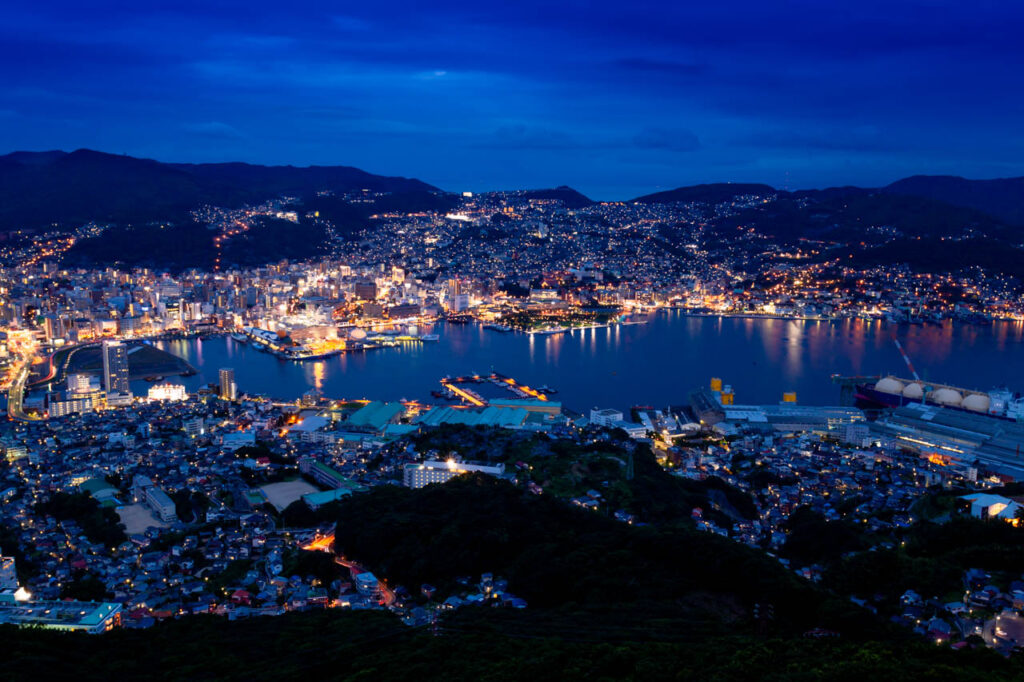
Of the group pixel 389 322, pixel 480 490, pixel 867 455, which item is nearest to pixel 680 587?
pixel 480 490

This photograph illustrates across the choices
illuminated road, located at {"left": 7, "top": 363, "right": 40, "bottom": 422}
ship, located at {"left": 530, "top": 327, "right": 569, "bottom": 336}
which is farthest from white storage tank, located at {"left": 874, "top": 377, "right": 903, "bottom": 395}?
illuminated road, located at {"left": 7, "top": 363, "right": 40, "bottom": 422}

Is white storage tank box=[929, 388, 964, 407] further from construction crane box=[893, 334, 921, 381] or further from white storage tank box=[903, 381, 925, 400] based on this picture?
construction crane box=[893, 334, 921, 381]

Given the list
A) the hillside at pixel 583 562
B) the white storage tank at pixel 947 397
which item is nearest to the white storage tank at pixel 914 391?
the white storage tank at pixel 947 397

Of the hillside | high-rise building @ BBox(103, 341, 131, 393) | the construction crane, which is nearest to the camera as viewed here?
the hillside

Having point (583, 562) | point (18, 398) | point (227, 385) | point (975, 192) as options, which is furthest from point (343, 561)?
point (975, 192)

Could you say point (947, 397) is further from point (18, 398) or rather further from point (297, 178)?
point (297, 178)

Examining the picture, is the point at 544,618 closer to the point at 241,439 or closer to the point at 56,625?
the point at 56,625
